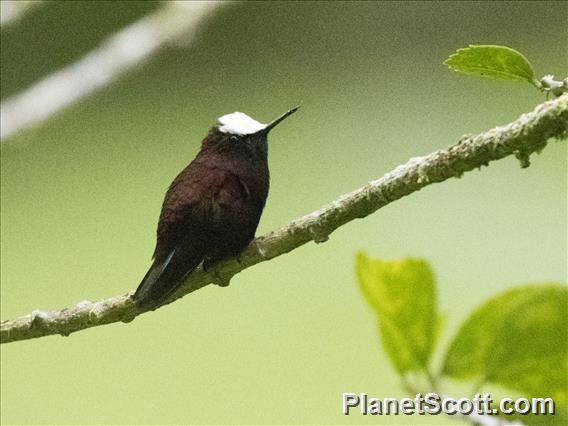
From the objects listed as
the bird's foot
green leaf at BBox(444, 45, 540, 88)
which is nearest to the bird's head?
the bird's foot

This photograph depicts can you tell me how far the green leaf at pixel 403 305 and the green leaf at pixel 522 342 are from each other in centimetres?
3

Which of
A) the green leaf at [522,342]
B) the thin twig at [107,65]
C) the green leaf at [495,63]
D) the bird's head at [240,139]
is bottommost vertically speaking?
the green leaf at [522,342]

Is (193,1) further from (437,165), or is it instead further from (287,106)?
(437,165)

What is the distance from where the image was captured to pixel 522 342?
669 mm

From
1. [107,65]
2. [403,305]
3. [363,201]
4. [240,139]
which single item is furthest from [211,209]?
[107,65]

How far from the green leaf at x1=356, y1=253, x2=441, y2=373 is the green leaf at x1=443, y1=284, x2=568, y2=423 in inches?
1.3

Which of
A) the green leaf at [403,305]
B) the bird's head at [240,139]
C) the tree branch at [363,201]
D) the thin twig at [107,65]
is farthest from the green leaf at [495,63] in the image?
the thin twig at [107,65]

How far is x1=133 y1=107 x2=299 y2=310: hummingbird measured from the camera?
3.49 feet

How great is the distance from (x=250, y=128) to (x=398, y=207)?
142 centimetres

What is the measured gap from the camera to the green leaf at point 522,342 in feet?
2.11

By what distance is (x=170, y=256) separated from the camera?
108 cm

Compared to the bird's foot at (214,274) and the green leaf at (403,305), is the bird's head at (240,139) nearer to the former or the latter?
the bird's foot at (214,274)

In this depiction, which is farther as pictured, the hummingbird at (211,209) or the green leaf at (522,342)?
the hummingbird at (211,209)

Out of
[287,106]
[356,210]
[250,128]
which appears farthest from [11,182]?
[356,210]
